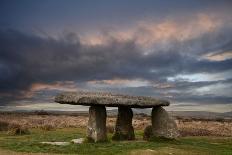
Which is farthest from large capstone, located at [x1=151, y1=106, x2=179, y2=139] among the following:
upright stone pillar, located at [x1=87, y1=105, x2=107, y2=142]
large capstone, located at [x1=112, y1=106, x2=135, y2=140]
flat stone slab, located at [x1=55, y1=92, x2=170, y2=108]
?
upright stone pillar, located at [x1=87, y1=105, x2=107, y2=142]

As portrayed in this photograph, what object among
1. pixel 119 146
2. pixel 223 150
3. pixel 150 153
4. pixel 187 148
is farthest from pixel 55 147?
pixel 223 150

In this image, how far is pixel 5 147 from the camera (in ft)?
85.6

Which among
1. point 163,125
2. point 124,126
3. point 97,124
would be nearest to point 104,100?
point 97,124

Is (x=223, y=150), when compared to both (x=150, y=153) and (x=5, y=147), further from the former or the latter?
(x=5, y=147)

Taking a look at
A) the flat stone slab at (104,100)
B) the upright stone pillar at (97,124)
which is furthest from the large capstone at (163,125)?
the upright stone pillar at (97,124)

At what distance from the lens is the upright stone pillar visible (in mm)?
28781

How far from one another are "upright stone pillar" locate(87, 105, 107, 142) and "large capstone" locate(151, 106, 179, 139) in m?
3.93

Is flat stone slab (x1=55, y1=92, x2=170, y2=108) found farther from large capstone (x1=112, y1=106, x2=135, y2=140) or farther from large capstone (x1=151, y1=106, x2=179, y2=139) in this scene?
large capstone (x1=112, y1=106, x2=135, y2=140)

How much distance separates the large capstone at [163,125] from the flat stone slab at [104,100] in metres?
1.25

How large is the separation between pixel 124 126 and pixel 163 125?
2.92m

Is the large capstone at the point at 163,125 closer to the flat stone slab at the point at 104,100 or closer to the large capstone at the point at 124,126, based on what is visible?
the flat stone slab at the point at 104,100

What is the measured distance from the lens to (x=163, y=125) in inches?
1198

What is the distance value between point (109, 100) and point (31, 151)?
20.6 ft

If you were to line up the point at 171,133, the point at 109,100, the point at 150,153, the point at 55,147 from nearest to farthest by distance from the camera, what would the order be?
1. the point at 150,153
2. the point at 55,147
3. the point at 109,100
4. the point at 171,133
